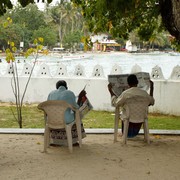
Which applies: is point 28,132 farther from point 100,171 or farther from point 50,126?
point 100,171

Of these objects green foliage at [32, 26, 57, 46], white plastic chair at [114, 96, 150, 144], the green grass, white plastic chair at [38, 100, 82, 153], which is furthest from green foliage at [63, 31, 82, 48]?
white plastic chair at [38, 100, 82, 153]

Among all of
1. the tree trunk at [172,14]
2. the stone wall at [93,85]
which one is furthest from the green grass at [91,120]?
the tree trunk at [172,14]

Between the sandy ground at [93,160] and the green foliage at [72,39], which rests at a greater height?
the green foliage at [72,39]

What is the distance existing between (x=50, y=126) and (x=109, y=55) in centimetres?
2488

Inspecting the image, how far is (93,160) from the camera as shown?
484cm

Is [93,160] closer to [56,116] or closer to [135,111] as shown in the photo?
[56,116]

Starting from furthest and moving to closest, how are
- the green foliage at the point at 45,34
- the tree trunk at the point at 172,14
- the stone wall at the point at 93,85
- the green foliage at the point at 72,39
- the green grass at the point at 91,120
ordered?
the green foliage at the point at 72,39, the green foliage at the point at 45,34, the stone wall at the point at 93,85, the green grass at the point at 91,120, the tree trunk at the point at 172,14

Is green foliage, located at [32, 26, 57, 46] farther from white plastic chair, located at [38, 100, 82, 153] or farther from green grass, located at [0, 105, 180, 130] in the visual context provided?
white plastic chair, located at [38, 100, 82, 153]

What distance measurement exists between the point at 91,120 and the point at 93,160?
5.02 m

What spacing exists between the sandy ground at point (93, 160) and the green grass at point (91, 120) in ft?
9.13

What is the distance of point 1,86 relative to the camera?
12.1 m

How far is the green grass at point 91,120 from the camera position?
898cm

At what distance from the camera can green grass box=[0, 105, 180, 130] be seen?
8.98 metres

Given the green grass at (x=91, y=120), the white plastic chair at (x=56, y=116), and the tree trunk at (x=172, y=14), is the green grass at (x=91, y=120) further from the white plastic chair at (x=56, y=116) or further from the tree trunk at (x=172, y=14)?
the tree trunk at (x=172, y=14)
